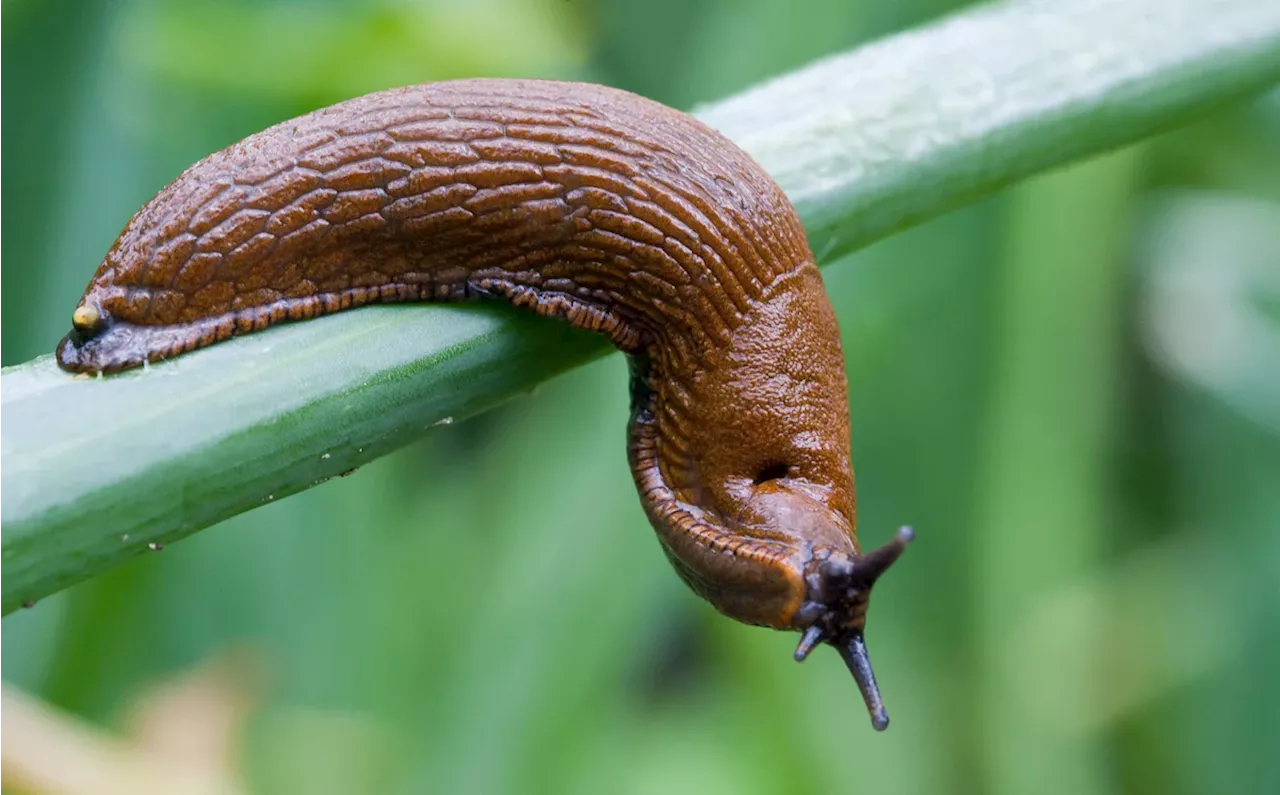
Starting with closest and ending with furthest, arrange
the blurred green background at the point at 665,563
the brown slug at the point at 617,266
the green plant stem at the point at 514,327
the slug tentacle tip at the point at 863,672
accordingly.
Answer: the green plant stem at the point at 514,327 → the slug tentacle tip at the point at 863,672 → the brown slug at the point at 617,266 → the blurred green background at the point at 665,563

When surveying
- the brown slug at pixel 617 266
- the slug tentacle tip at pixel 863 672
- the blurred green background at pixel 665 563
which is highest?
the brown slug at pixel 617 266

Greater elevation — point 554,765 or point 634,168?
point 634,168

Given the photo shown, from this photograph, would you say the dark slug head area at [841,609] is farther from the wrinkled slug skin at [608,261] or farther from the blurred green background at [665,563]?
the blurred green background at [665,563]

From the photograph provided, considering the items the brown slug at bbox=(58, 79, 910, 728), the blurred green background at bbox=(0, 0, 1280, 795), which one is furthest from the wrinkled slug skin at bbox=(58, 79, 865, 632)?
the blurred green background at bbox=(0, 0, 1280, 795)

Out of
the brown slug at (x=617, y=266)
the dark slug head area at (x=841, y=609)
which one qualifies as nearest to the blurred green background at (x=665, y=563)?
the brown slug at (x=617, y=266)

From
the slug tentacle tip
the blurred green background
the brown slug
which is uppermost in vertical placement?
the brown slug

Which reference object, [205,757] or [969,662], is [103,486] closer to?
[205,757]

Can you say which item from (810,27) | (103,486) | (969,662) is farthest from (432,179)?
(969,662)

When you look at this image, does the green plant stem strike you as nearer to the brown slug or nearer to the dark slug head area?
the brown slug

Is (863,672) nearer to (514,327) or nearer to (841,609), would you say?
(841,609)
